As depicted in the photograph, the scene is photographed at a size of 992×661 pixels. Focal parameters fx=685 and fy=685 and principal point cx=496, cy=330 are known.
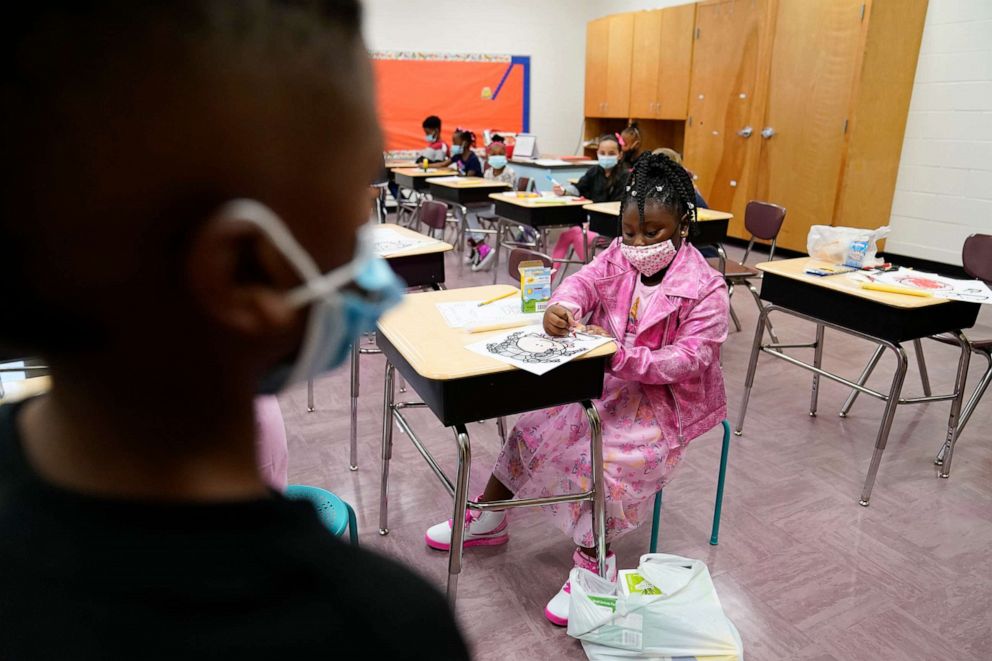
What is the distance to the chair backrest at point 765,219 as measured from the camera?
4.00 meters

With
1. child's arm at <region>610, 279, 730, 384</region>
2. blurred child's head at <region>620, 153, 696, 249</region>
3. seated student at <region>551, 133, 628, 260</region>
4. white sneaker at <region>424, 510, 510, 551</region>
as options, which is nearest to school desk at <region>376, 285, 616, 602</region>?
child's arm at <region>610, 279, 730, 384</region>

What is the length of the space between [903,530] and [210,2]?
8.23 feet

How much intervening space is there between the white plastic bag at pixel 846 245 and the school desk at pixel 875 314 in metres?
0.17

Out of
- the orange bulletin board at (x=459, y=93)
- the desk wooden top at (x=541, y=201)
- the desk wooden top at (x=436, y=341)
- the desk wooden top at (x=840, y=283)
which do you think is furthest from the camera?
the orange bulletin board at (x=459, y=93)

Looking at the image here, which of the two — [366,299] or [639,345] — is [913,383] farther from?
[366,299]

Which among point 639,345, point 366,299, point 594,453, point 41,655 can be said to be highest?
point 366,299

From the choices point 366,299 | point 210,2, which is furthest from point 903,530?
point 210,2

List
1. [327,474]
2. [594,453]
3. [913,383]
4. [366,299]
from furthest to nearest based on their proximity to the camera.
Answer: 1. [913,383]
2. [327,474]
3. [594,453]
4. [366,299]

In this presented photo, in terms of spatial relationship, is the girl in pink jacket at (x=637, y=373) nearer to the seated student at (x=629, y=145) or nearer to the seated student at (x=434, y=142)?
the seated student at (x=629, y=145)

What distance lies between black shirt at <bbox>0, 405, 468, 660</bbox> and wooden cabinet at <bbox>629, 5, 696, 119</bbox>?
7.71m

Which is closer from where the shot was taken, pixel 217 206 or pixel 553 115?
pixel 217 206

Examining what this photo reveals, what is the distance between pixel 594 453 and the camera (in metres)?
1.66

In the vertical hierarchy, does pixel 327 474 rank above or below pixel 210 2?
below

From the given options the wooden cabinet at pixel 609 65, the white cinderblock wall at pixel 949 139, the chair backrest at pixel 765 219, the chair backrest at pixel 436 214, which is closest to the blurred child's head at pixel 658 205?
the chair backrest at pixel 436 214
